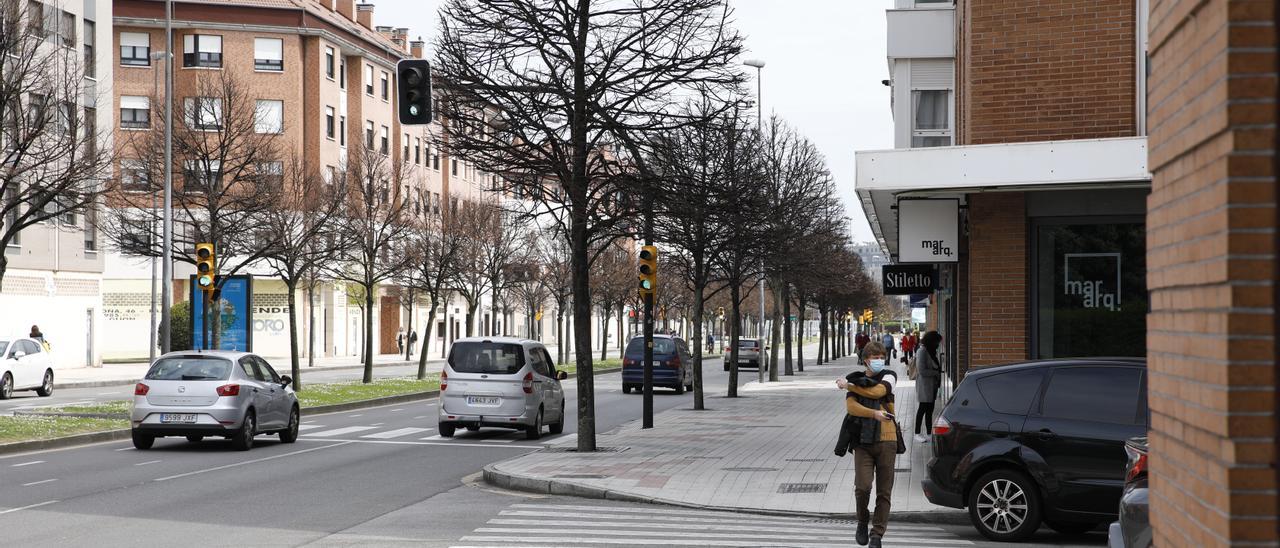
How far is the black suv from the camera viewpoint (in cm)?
1138

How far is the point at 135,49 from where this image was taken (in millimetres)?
68688

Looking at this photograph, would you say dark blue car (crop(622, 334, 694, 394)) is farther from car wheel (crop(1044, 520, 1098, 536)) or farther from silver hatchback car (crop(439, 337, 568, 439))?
car wheel (crop(1044, 520, 1098, 536))

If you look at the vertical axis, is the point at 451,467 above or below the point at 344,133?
below

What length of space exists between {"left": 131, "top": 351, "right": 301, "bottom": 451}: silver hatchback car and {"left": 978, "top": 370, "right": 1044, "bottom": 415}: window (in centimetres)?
1207

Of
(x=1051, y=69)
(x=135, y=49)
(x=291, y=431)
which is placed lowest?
(x=291, y=431)

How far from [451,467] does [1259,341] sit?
16231 mm

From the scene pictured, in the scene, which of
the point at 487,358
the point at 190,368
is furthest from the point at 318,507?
the point at 487,358

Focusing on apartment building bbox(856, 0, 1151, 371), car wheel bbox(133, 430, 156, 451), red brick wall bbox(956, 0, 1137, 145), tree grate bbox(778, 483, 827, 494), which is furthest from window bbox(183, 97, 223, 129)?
red brick wall bbox(956, 0, 1137, 145)

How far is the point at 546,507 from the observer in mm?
14070

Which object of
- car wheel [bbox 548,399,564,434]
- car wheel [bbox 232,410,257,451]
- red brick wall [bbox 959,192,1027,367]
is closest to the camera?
red brick wall [bbox 959,192,1027,367]

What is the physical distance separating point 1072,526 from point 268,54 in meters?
63.0

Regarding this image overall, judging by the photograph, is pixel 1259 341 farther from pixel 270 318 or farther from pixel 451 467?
pixel 270 318

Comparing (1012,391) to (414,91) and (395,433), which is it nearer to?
(414,91)

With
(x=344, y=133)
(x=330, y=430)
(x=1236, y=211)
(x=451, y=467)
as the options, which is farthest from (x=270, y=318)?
(x=1236, y=211)
